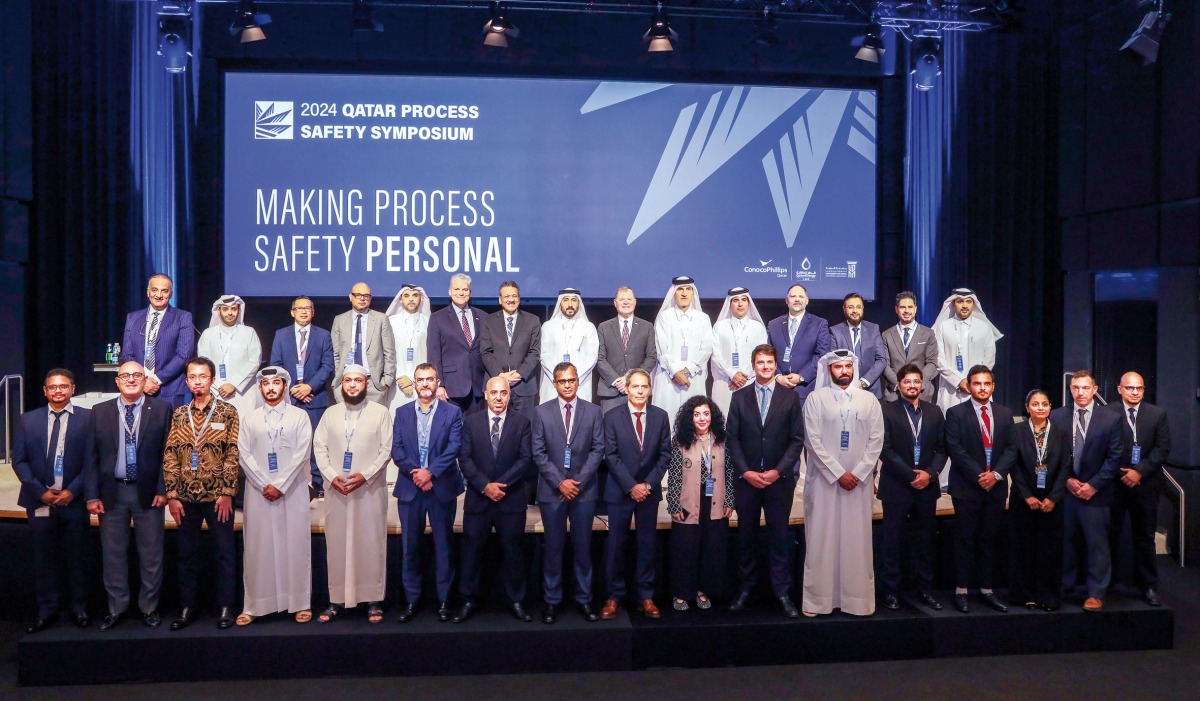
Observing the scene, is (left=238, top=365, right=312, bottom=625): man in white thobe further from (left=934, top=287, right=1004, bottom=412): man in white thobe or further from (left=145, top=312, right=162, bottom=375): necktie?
(left=934, top=287, right=1004, bottom=412): man in white thobe

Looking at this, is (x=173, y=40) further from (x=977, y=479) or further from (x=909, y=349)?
(x=977, y=479)

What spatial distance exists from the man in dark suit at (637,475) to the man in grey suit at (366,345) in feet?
6.44

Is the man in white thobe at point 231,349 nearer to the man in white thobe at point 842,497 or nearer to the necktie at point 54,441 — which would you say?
the necktie at point 54,441

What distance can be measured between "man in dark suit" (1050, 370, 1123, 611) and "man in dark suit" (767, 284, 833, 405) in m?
1.60

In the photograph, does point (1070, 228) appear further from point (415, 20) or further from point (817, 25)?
point (415, 20)

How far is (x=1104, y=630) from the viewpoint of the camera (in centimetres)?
490

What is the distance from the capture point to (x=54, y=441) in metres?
4.65

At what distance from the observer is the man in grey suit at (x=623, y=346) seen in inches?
233

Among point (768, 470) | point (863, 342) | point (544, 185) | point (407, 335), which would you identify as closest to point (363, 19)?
point (544, 185)

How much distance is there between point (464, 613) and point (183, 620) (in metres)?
1.46

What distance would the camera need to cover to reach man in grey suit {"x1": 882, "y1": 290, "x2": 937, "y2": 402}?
6266mm

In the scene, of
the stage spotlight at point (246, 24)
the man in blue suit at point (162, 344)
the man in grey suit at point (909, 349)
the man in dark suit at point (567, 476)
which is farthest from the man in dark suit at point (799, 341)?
the stage spotlight at point (246, 24)

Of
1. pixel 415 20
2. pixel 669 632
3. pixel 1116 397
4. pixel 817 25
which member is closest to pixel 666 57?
pixel 817 25

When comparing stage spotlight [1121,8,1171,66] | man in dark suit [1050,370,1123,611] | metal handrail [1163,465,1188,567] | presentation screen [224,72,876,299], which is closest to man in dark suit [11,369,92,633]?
presentation screen [224,72,876,299]
